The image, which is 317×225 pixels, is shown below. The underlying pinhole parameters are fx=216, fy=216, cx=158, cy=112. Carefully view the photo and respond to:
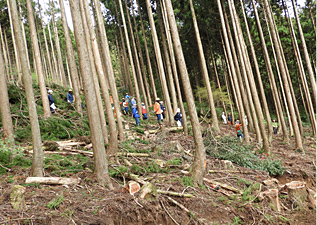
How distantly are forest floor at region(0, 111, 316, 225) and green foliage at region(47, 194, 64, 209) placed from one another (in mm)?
18

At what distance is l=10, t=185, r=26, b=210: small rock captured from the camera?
13.6 feet

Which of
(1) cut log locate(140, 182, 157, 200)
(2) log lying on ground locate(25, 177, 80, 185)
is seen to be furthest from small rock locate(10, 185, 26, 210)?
(1) cut log locate(140, 182, 157, 200)

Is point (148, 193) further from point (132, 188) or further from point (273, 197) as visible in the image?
point (273, 197)

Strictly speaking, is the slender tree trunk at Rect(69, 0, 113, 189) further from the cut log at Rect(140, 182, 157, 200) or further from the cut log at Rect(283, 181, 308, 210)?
the cut log at Rect(283, 181, 308, 210)

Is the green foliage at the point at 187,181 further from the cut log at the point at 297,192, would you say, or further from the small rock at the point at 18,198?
the small rock at the point at 18,198

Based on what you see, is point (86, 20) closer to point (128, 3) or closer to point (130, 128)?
point (130, 128)

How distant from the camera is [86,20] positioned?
855 cm

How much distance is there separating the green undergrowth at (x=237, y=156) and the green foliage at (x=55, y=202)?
7.09 m

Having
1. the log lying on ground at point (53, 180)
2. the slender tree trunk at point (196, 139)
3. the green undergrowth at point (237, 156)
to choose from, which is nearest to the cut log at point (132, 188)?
the log lying on ground at point (53, 180)

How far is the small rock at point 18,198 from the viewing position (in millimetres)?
4148

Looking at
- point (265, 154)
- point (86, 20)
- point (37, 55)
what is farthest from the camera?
point (37, 55)

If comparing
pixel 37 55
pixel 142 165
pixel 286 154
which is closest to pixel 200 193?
pixel 142 165

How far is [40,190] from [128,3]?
1933cm

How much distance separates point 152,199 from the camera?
5176 mm
